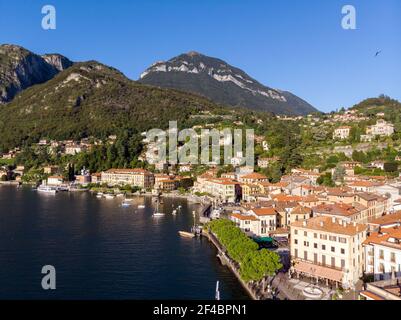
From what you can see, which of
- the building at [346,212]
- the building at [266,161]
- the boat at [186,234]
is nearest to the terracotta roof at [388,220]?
the building at [346,212]

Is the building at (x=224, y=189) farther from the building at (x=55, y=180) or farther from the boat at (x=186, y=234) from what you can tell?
the building at (x=55, y=180)

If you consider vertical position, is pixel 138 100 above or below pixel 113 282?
above

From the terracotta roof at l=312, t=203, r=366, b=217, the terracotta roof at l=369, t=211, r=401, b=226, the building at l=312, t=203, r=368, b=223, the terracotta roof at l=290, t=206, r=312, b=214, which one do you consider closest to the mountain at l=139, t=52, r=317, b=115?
the terracotta roof at l=290, t=206, r=312, b=214

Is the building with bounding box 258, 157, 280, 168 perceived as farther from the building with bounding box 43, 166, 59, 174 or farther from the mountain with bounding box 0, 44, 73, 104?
the mountain with bounding box 0, 44, 73, 104

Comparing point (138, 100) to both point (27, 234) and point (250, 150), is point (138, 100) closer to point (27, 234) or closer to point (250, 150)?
point (250, 150)

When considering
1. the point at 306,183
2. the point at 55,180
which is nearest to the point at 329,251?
the point at 306,183
